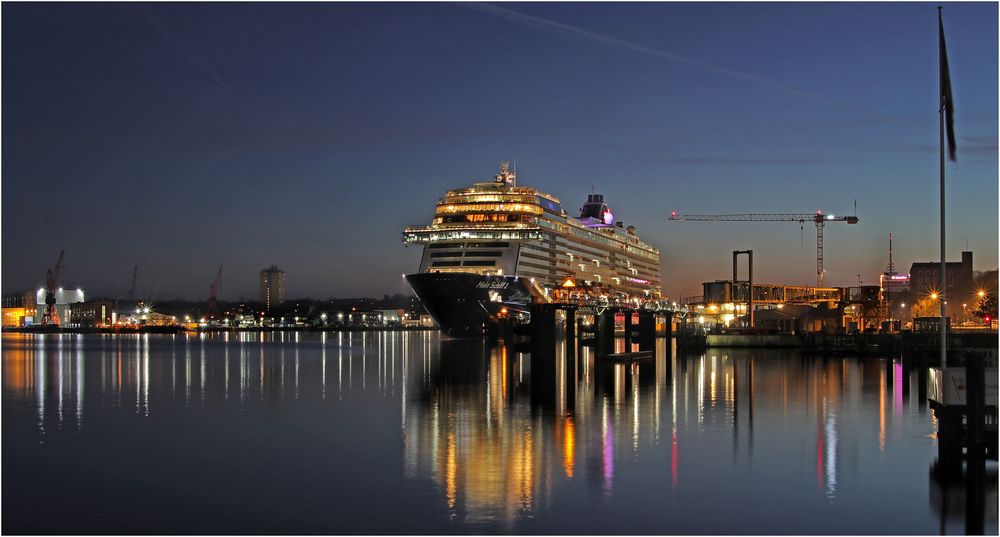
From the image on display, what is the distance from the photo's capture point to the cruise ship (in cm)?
8425

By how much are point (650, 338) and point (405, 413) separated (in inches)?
1416

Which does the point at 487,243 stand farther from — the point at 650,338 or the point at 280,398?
the point at 280,398

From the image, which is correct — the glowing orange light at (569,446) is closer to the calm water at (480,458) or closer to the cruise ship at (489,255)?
the calm water at (480,458)

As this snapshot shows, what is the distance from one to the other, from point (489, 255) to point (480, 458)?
2532 inches

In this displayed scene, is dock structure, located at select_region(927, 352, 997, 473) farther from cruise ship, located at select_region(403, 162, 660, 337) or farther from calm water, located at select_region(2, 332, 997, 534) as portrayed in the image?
cruise ship, located at select_region(403, 162, 660, 337)

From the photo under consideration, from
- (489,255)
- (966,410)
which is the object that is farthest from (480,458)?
(489,255)

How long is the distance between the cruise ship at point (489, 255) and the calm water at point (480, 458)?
4212cm

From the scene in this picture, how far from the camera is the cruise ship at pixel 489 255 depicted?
3317 inches

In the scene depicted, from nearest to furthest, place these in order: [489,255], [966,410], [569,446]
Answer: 1. [966,410]
2. [569,446]
3. [489,255]

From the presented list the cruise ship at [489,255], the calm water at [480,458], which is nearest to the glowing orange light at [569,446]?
the calm water at [480,458]

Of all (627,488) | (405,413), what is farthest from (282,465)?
(405,413)

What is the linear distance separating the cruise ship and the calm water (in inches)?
1658

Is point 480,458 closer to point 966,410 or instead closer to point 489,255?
point 966,410

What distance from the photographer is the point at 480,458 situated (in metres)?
21.1
